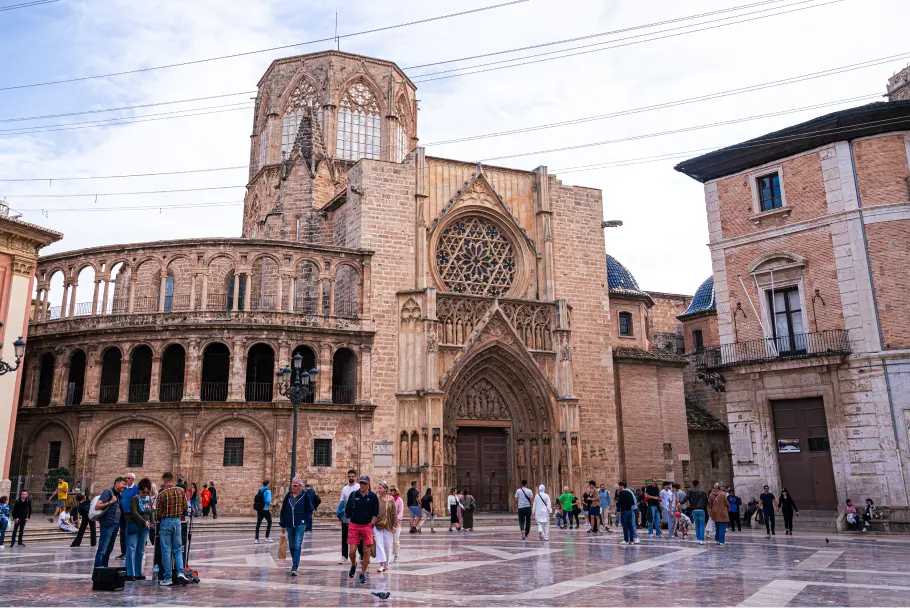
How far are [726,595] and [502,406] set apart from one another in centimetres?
2183

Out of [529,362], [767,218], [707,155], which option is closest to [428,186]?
[529,362]

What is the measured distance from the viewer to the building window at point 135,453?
26562 millimetres

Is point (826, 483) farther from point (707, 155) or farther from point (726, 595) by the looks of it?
point (726, 595)

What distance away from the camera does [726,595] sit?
934 centimetres

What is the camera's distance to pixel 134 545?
10.8 m

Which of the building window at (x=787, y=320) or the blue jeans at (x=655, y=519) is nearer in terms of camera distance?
the blue jeans at (x=655, y=519)

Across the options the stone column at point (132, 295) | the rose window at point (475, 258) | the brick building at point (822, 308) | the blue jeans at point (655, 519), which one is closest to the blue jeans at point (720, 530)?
the blue jeans at point (655, 519)

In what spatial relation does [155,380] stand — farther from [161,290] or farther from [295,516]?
[295,516]

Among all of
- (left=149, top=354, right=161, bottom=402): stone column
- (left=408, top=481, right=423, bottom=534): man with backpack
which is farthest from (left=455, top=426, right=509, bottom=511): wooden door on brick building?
(left=149, top=354, right=161, bottom=402): stone column

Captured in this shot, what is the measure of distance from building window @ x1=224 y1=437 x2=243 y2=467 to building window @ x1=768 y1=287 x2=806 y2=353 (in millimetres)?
17962

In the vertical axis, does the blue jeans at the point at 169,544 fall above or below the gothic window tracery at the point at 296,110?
below

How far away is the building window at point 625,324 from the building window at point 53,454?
79.4 feet

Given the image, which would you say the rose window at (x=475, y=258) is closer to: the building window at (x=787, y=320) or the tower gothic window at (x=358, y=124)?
the tower gothic window at (x=358, y=124)

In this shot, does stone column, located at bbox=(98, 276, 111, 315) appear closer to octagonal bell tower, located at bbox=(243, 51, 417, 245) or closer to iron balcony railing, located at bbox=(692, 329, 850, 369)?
octagonal bell tower, located at bbox=(243, 51, 417, 245)
